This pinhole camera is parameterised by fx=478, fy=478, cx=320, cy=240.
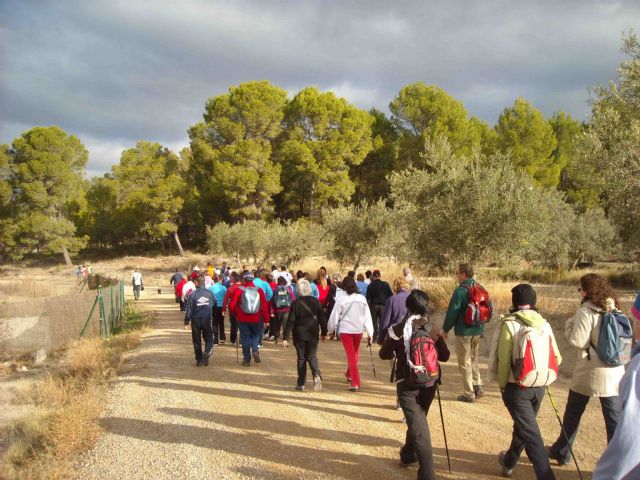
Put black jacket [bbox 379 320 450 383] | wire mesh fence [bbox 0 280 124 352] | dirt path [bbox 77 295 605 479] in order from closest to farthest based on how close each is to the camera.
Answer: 1. black jacket [bbox 379 320 450 383]
2. dirt path [bbox 77 295 605 479]
3. wire mesh fence [bbox 0 280 124 352]

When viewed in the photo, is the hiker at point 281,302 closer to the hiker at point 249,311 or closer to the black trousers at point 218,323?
the hiker at point 249,311

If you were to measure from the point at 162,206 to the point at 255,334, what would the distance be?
140 ft

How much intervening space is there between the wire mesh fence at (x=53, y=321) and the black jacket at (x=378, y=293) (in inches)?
313

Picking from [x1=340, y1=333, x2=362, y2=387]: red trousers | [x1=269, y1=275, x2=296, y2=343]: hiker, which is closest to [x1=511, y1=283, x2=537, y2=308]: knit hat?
[x1=340, y1=333, x2=362, y2=387]: red trousers

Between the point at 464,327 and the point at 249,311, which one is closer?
the point at 464,327

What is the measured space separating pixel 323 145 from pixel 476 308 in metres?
38.6

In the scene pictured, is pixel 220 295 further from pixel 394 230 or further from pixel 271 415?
pixel 394 230

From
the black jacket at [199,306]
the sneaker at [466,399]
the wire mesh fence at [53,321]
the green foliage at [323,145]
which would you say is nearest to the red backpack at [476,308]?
the sneaker at [466,399]

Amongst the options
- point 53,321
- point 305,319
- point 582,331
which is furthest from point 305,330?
point 53,321

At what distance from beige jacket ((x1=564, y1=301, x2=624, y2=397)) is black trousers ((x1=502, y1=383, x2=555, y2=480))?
1.66ft

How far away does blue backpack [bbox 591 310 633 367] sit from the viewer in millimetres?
4180

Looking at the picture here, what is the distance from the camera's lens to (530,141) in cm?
4103

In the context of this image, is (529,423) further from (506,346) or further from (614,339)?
(614,339)

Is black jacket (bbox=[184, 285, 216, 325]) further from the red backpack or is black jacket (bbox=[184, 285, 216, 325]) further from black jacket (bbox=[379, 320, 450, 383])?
black jacket (bbox=[379, 320, 450, 383])
